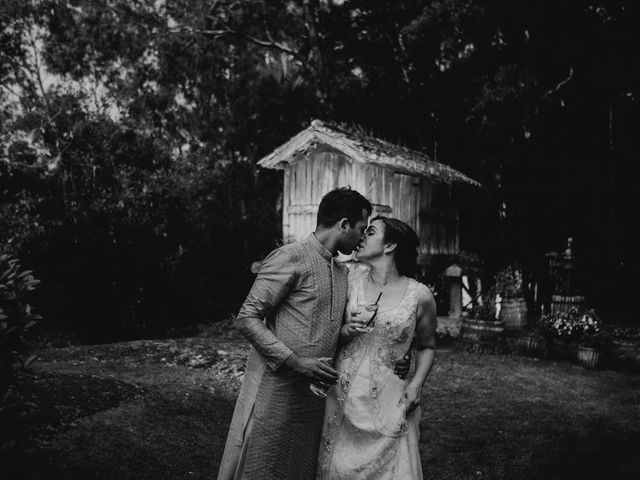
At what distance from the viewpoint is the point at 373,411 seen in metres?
3.68

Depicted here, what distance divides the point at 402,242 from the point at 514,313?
1079 centimetres

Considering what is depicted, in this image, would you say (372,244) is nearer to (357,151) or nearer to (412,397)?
(412,397)

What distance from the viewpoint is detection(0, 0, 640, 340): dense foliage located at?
15789 mm

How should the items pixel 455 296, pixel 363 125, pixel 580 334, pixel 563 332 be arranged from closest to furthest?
pixel 580 334, pixel 563 332, pixel 455 296, pixel 363 125

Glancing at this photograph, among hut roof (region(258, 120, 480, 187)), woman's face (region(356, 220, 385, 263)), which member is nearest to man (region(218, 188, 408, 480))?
woman's face (region(356, 220, 385, 263))

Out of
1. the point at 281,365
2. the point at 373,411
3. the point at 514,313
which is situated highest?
the point at 281,365

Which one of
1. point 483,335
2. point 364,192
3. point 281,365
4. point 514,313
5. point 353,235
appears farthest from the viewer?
point 364,192

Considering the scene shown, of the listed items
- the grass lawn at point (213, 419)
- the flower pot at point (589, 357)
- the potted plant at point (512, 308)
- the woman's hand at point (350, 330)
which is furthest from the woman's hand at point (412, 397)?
the potted plant at point (512, 308)

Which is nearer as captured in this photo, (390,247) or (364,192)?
(390,247)

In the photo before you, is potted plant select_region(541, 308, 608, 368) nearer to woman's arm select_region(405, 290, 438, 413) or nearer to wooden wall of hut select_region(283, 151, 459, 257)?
wooden wall of hut select_region(283, 151, 459, 257)

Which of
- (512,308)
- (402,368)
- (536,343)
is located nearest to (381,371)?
(402,368)

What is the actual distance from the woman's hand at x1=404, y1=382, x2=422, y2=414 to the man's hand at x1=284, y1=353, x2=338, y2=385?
0.68 m

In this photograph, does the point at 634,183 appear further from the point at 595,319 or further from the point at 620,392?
the point at 620,392

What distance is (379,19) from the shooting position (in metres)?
19.3
